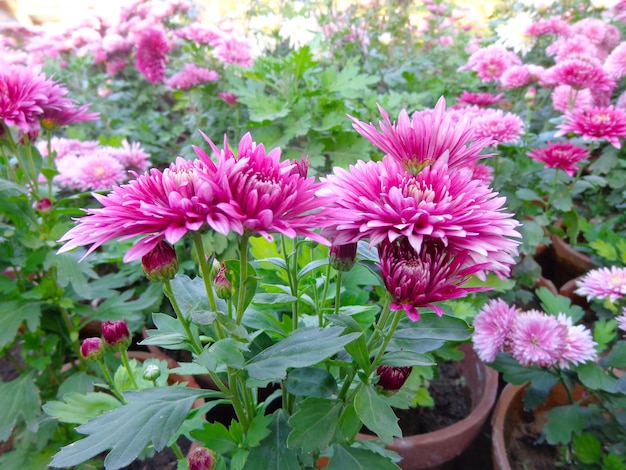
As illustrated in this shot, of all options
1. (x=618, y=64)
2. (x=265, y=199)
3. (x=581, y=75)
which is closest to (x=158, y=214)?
(x=265, y=199)

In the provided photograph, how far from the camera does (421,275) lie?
45cm

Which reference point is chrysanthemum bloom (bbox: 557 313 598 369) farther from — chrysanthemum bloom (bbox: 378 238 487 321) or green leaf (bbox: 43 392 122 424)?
green leaf (bbox: 43 392 122 424)

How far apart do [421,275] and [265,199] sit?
0.56 ft

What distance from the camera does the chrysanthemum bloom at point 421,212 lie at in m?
0.43

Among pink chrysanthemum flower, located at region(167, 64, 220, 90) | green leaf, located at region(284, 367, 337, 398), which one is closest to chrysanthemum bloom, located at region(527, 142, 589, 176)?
green leaf, located at region(284, 367, 337, 398)

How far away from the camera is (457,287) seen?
0.47 metres

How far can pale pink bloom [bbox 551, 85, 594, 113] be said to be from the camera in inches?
60.4

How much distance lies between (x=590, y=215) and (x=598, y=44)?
2.45 ft

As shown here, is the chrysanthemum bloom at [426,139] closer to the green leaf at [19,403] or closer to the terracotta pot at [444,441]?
the terracotta pot at [444,441]

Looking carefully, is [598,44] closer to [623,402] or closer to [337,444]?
[623,402]

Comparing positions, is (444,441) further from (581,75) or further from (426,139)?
(581,75)

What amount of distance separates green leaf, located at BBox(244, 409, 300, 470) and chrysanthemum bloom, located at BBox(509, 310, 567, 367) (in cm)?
59

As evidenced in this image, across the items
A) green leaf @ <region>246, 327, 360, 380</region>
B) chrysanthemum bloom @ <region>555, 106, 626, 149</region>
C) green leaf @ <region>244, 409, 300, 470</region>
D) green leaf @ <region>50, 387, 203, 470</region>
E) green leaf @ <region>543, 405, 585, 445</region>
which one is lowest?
green leaf @ <region>543, 405, 585, 445</region>

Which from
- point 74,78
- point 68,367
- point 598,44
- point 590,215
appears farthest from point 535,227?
point 74,78
